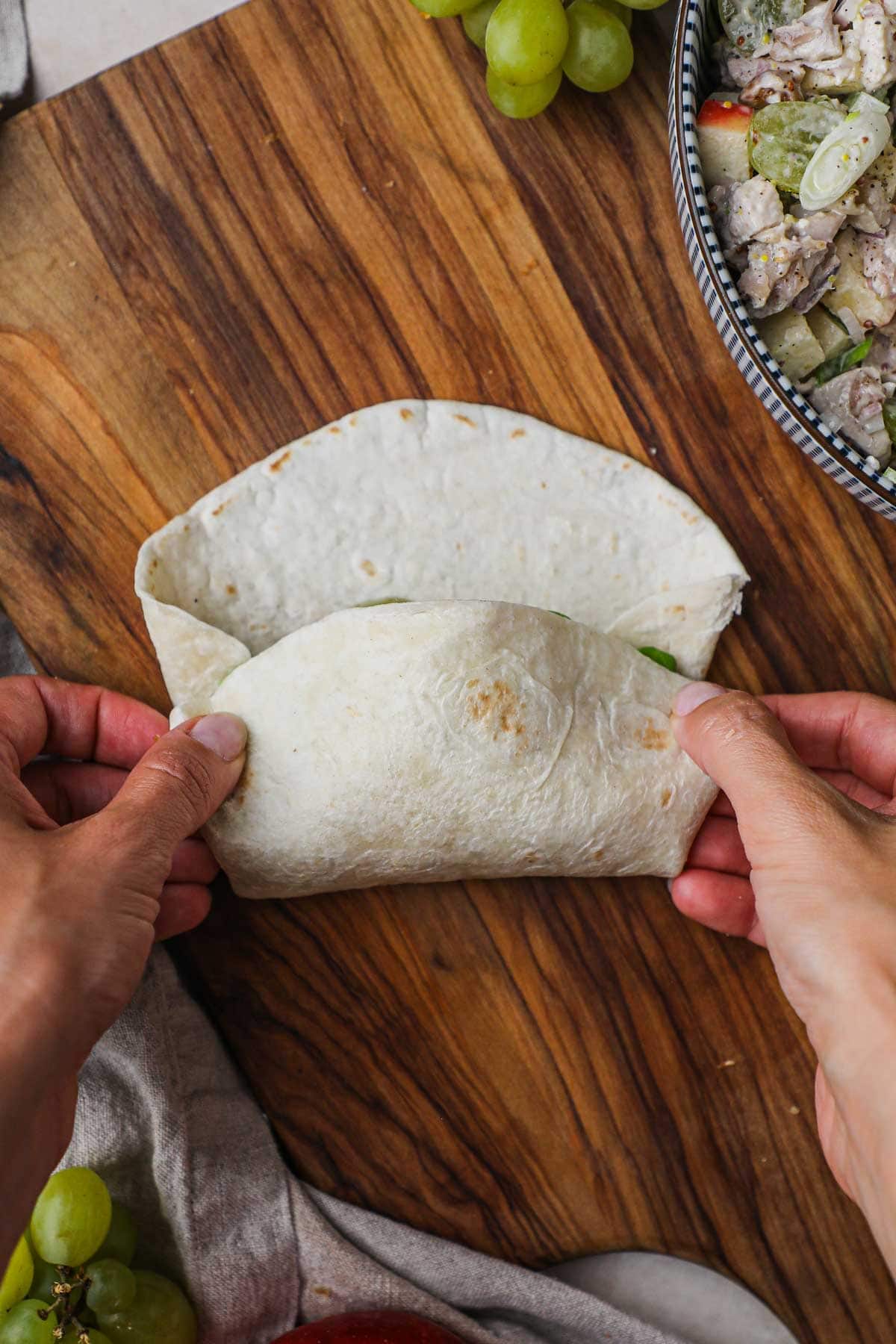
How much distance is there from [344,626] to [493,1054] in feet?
2.47

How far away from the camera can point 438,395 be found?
1.66 metres

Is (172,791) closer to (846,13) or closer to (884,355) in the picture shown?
(884,355)

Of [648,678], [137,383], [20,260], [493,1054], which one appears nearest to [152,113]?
[20,260]

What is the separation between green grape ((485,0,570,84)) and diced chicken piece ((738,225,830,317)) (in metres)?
0.40

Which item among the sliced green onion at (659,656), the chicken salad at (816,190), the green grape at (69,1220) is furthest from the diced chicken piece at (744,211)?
the green grape at (69,1220)

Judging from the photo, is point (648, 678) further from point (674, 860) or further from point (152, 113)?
point (152, 113)

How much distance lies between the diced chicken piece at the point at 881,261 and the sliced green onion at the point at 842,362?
0.24ft

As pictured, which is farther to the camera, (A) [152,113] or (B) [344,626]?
(A) [152,113]

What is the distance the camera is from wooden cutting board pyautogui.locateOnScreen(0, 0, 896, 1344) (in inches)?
64.0

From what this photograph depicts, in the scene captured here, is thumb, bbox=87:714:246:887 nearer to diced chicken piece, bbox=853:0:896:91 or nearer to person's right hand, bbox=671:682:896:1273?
person's right hand, bbox=671:682:896:1273

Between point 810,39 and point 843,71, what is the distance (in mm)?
65

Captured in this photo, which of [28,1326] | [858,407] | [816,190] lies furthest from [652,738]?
[28,1326]

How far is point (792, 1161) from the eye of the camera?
67.2 inches

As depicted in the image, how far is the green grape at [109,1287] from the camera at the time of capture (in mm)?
1440
